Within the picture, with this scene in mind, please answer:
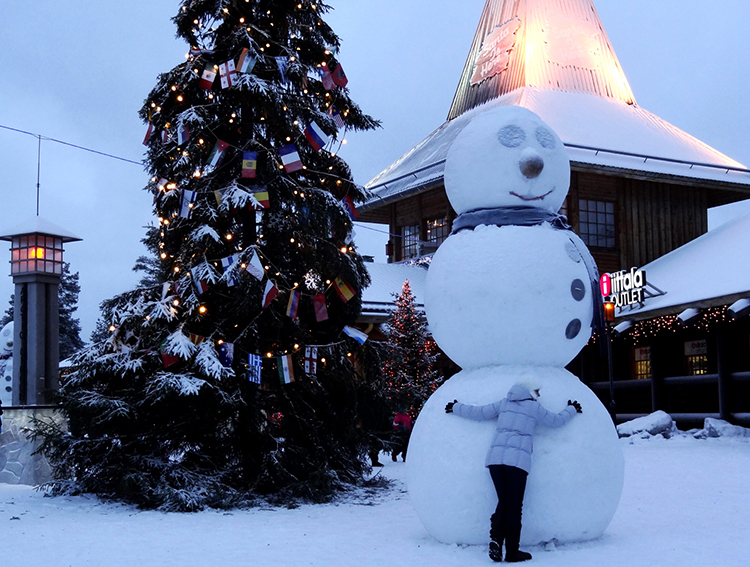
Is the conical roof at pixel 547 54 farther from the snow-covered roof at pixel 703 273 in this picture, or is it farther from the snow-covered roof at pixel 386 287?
the snow-covered roof at pixel 703 273

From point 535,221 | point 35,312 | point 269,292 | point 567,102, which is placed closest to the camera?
point 535,221

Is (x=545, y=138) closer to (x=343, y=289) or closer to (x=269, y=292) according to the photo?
(x=269, y=292)

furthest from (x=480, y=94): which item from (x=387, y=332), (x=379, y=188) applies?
(x=387, y=332)

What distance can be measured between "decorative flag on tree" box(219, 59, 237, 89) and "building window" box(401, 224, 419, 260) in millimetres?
13640

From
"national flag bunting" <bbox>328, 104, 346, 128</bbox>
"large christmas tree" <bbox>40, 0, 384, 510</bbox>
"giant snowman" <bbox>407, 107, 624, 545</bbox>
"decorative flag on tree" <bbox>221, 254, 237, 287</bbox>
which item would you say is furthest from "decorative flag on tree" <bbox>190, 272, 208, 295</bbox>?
"giant snowman" <bbox>407, 107, 624, 545</bbox>

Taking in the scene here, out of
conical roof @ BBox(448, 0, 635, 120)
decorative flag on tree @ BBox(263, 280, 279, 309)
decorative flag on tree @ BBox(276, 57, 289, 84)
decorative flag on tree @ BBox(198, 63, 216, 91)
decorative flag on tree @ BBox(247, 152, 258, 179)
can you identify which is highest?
conical roof @ BBox(448, 0, 635, 120)

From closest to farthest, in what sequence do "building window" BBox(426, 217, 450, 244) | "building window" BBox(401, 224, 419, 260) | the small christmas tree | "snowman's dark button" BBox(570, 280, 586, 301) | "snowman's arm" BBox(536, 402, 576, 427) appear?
"snowman's arm" BBox(536, 402, 576, 427) → "snowman's dark button" BBox(570, 280, 586, 301) → the small christmas tree → "building window" BBox(426, 217, 450, 244) → "building window" BBox(401, 224, 419, 260)

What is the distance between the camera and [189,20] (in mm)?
11562

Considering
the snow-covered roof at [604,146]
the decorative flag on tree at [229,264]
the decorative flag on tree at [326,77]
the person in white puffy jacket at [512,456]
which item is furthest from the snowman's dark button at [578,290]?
the snow-covered roof at [604,146]

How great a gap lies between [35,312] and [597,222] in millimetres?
14074

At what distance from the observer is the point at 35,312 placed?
575 inches

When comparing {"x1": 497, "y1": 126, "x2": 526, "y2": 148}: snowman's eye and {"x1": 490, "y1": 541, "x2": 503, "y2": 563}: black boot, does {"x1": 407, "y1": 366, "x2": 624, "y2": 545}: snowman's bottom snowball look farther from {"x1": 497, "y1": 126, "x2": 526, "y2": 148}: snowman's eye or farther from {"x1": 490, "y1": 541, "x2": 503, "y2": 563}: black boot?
{"x1": 497, "y1": 126, "x2": 526, "y2": 148}: snowman's eye

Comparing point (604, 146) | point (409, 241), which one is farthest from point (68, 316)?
point (604, 146)

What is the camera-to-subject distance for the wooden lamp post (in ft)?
47.7
